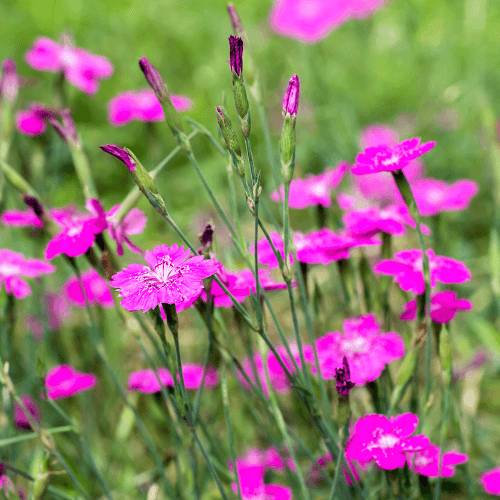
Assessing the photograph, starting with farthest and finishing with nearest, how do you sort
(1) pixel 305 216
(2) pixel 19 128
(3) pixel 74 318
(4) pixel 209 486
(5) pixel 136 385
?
(1) pixel 305 216, (3) pixel 74 318, (2) pixel 19 128, (4) pixel 209 486, (5) pixel 136 385

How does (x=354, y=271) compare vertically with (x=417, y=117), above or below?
below

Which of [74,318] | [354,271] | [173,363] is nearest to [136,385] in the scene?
[173,363]

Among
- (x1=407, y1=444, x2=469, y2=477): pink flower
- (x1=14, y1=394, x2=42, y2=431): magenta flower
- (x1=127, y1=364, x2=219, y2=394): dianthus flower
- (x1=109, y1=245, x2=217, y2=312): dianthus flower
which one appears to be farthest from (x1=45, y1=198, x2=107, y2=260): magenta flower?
(x1=407, y1=444, x2=469, y2=477): pink flower

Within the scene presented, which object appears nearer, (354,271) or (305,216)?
(354,271)

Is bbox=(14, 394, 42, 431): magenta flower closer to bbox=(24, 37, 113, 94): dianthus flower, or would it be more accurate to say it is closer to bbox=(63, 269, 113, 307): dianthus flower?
bbox=(63, 269, 113, 307): dianthus flower

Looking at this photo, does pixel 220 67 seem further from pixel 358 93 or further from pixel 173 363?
pixel 173 363

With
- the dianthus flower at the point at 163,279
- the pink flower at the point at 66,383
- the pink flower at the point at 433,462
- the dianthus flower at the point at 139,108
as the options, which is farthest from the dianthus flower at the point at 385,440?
the dianthus flower at the point at 139,108
